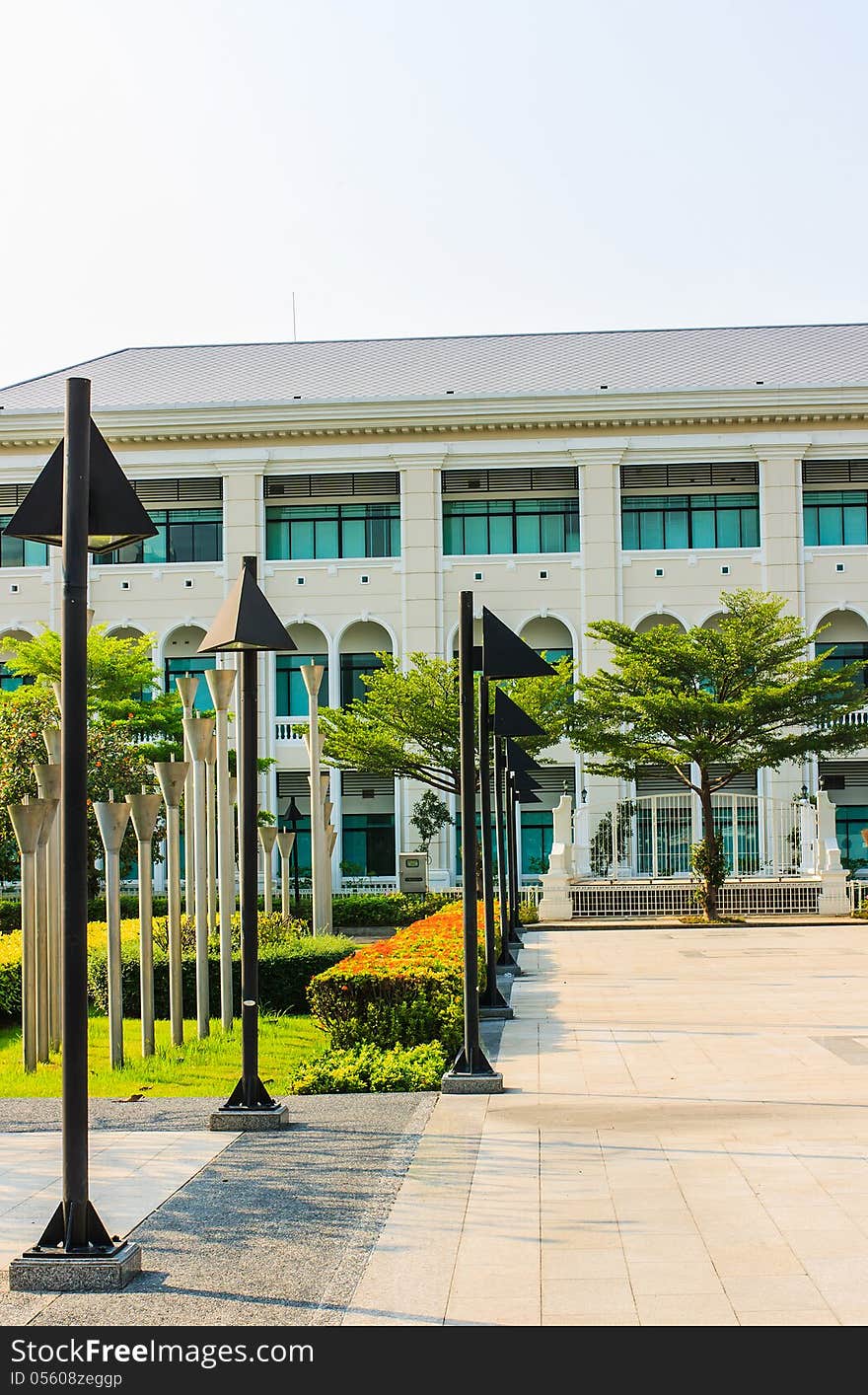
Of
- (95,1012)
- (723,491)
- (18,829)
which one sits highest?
(723,491)

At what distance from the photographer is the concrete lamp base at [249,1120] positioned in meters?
9.20

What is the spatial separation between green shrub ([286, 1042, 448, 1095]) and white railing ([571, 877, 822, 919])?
21574 mm

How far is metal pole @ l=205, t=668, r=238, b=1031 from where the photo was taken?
13961 mm

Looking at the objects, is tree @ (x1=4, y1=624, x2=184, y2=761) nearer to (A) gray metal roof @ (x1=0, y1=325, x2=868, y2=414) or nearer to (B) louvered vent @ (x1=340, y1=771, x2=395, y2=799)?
(B) louvered vent @ (x1=340, y1=771, x2=395, y2=799)

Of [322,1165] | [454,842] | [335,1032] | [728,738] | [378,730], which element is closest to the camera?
[322,1165]

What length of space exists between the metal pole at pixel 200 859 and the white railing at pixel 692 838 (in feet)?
63.6

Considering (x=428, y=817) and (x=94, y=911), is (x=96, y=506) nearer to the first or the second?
(x=94, y=911)

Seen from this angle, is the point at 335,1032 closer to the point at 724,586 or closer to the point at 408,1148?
the point at 408,1148

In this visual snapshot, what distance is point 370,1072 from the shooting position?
1105 cm

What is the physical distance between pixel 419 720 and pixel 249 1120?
26168mm

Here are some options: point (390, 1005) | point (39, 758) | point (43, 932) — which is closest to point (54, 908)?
point (43, 932)

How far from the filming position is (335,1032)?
1233cm

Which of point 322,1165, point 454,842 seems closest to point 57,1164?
point 322,1165
